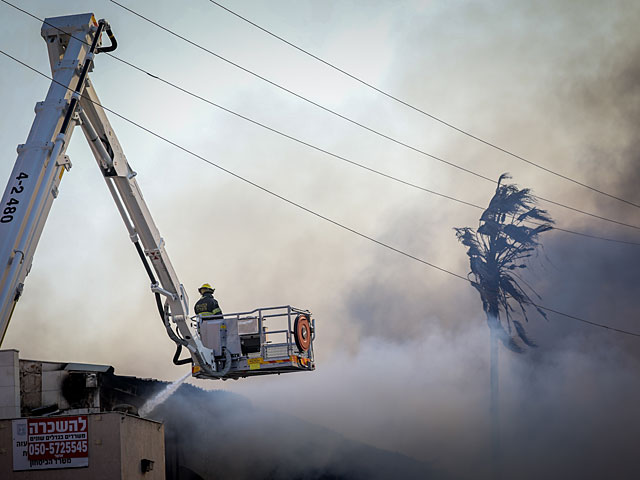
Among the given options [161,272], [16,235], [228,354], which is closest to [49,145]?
[16,235]

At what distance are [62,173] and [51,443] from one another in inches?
405

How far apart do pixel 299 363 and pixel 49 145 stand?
434 inches

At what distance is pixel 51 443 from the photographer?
24906 millimetres

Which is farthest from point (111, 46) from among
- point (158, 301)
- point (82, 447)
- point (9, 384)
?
point (9, 384)

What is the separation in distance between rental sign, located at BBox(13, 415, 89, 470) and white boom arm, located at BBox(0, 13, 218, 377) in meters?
3.70

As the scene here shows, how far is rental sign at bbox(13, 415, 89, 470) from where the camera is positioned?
24.8 meters

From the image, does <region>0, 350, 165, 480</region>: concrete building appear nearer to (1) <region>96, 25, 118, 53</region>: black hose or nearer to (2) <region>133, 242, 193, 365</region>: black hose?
(2) <region>133, 242, 193, 365</region>: black hose

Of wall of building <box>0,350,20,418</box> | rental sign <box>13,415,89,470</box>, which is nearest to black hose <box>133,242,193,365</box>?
rental sign <box>13,415,89,470</box>

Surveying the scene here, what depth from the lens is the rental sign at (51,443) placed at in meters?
24.8

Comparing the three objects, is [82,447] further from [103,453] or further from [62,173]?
[62,173]

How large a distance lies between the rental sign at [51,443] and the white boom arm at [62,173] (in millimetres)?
3703

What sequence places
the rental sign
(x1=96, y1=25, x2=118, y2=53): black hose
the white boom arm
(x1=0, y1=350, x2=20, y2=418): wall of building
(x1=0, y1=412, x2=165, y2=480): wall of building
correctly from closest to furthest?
the white boom arm
(x1=96, y1=25, x2=118, y2=53): black hose
(x1=0, y1=412, x2=165, y2=480): wall of building
the rental sign
(x1=0, y1=350, x2=20, y2=418): wall of building

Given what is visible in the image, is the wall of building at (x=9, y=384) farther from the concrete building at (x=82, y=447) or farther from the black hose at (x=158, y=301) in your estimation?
the black hose at (x=158, y=301)

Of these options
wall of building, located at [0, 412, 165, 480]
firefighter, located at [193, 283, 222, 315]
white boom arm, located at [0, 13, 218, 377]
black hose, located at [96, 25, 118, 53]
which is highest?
black hose, located at [96, 25, 118, 53]
